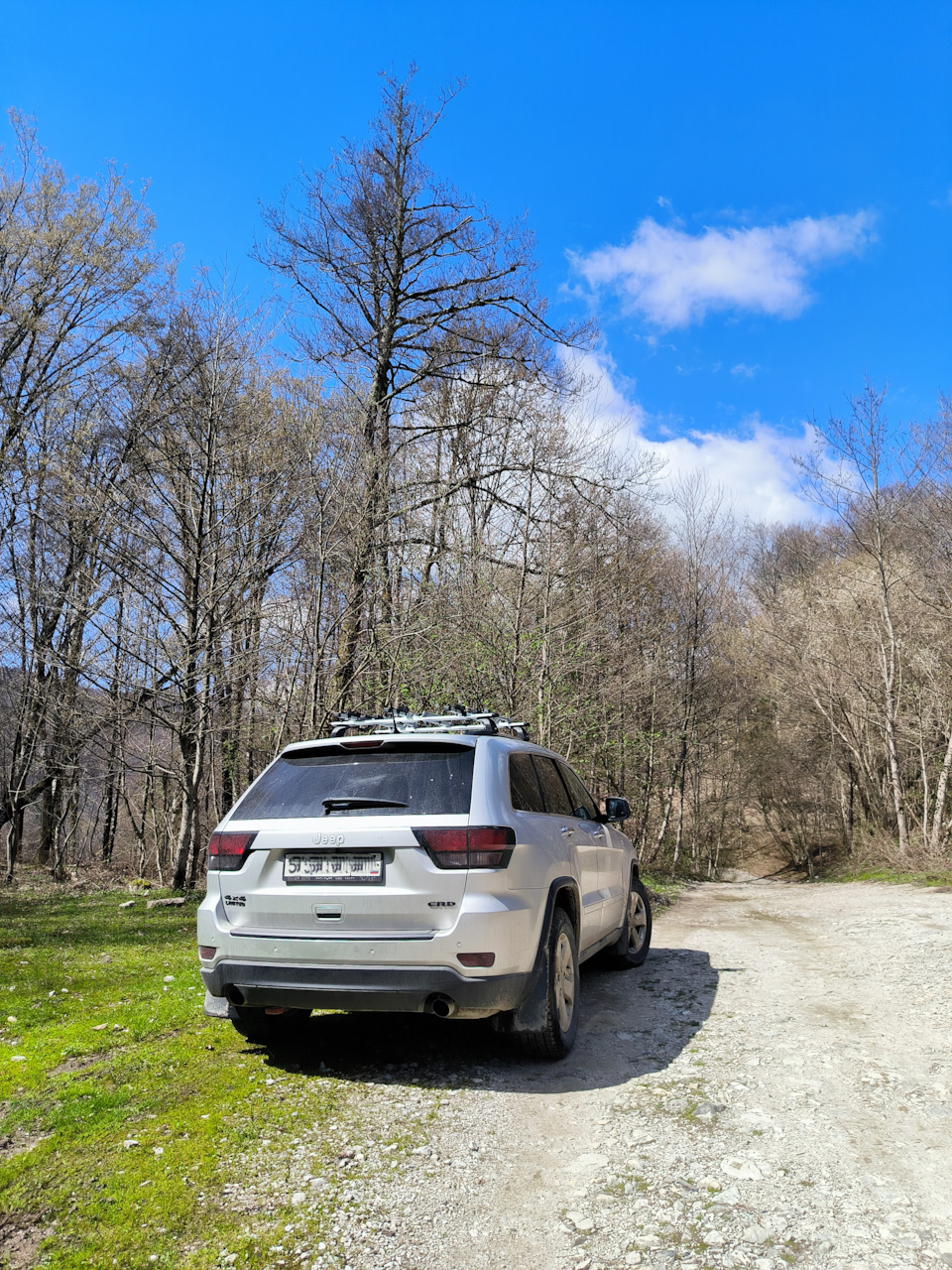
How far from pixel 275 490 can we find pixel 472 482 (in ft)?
13.0

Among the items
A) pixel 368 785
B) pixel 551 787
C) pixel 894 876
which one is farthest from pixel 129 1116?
pixel 894 876

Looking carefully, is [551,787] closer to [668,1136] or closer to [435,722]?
[435,722]

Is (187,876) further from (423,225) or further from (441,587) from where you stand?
(423,225)

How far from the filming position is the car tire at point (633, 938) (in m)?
6.82

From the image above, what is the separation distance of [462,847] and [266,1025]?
1712 mm

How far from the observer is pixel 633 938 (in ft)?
23.7

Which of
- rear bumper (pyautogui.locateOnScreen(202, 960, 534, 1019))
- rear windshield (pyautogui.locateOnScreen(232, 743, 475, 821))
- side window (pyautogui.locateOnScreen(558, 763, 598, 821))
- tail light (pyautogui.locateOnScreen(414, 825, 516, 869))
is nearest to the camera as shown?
rear bumper (pyautogui.locateOnScreen(202, 960, 534, 1019))

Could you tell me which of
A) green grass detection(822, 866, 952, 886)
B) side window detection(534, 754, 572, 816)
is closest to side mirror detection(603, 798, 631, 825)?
side window detection(534, 754, 572, 816)

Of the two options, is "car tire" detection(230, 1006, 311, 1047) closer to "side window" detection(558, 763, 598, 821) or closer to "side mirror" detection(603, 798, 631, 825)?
"side window" detection(558, 763, 598, 821)

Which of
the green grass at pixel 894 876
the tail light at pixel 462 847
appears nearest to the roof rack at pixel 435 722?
the tail light at pixel 462 847

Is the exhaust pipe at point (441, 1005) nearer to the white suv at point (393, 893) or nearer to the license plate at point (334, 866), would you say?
the white suv at point (393, 893)

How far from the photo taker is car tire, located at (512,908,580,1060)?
14.2 feet

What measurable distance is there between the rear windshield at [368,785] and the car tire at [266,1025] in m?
1.08

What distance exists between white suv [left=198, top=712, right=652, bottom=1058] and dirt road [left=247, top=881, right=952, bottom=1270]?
49cm
